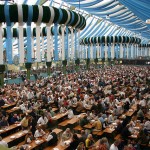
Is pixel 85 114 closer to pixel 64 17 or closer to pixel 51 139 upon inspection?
pixel 51 139

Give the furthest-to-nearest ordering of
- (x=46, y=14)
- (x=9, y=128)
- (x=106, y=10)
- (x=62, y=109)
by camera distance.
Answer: (x=106, y=10)
(x=46, y=14)
(x=62, y=109)
(x=9, y=128)

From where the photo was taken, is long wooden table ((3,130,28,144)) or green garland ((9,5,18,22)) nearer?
long wooden table ((3,130,28,144))

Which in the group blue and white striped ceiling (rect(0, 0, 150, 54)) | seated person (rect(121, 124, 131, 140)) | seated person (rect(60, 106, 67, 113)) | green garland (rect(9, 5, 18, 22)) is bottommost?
seated person (rect(121, 124, 131, 140))

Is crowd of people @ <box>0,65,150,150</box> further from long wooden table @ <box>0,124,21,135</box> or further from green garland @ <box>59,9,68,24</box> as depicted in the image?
green garland @ <box>59,9,68,24</box>

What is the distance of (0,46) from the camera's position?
13359 millimetres

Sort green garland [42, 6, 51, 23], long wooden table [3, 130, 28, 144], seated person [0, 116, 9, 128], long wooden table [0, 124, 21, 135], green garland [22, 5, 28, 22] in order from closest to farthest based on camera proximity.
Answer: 1. long wooden table [3, 130, 28, 144]
2. long wooden table [0, 124, 21, 135]
3. seated person [0, 116, 9, 128]
4. green garland [22, 5, 28, 22]
5. green garland [42, 6, 51, 23]

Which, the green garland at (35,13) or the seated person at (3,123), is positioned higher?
the green garland at (35,13)

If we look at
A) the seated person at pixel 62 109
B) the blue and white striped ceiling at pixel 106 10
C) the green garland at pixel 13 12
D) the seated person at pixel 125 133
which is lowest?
the seated person at pixel 125 133

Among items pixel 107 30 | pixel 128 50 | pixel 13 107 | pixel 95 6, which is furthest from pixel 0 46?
pixel 107 30

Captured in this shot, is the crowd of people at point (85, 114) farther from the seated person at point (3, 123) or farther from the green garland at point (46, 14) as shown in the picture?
the green garland at point (46, 14)

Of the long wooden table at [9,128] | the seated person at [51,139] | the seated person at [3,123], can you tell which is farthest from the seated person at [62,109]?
the seated person at [51,139]

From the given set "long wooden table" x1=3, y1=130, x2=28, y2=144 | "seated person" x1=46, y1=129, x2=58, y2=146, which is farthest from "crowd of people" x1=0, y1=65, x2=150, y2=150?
"long wooden table" x1=3, y1=130, x2=28, y2=144

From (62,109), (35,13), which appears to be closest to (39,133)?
(62,109)

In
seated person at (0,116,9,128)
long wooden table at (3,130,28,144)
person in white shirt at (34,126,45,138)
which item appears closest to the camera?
long wooden table at (3,130,28,144)
